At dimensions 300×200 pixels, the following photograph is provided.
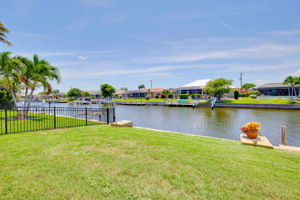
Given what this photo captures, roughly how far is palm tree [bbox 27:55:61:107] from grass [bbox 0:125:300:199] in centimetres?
1145

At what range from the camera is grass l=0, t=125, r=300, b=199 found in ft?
8.40

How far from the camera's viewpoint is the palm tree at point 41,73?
1376 centimetres

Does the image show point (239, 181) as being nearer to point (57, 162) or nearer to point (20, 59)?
point (57, 162)

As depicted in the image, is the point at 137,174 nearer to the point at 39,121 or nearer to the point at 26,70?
the point at 39,121

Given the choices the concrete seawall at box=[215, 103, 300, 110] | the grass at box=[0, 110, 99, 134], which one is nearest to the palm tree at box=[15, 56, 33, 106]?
the grass at box=[0, 110, 99, 134]

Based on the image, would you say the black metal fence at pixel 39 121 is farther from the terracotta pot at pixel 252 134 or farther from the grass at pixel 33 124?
the terracotta pot at pixel 252 134

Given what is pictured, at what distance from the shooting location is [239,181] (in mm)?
2971

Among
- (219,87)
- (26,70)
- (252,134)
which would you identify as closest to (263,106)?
(219,87)

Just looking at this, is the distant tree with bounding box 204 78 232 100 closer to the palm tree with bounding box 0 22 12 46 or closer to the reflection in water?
the reflection in water

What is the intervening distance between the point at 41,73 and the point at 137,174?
15.2 metres

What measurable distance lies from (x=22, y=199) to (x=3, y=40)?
18.6 metres

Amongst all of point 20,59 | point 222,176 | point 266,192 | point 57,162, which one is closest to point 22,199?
point 57,162

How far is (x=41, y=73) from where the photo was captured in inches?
556

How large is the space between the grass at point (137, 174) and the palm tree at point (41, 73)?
1145 cm
